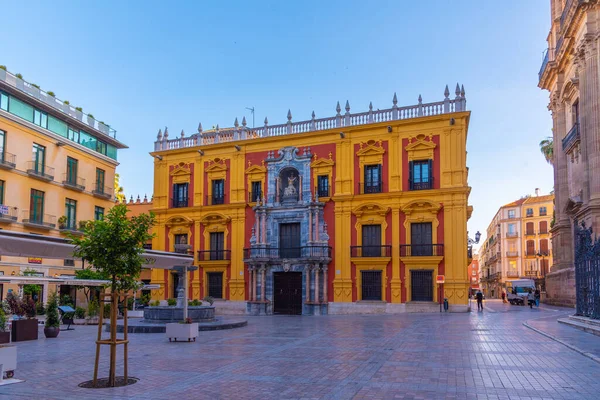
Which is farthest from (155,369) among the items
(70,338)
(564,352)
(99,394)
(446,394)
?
(564,352)

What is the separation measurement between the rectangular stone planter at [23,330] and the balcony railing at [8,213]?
51.2ft

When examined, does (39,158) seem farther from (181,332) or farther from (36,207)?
(181,332)

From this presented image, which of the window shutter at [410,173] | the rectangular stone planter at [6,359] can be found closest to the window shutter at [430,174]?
the window shutter at [410,173]

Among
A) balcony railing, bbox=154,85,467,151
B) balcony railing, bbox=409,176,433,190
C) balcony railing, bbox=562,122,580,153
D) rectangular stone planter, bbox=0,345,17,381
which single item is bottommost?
rectangular stone planter, bbox=0,345,17,381

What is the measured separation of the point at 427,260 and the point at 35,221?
75.6ft

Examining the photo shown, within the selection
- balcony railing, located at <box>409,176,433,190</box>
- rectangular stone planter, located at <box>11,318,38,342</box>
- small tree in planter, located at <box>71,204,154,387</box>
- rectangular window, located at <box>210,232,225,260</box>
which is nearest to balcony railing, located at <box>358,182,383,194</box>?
balcony railing, located at <box>409,176,433,190</box>

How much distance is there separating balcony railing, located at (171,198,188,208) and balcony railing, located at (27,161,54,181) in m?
7.84

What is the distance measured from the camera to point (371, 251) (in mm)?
31344

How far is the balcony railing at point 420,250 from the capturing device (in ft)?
97.5

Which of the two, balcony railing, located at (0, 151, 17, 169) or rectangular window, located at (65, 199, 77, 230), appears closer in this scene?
balcony railing, located at (0, 151, 17, 169)

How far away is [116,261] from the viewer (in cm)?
916

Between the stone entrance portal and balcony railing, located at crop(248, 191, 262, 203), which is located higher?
balcony railing, located at crop(248, 191, 262, 203)

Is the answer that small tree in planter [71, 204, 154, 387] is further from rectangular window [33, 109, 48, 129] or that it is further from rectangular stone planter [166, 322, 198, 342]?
rectangular window [33, 109, 48, 129]

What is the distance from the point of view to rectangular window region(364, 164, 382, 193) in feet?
104
